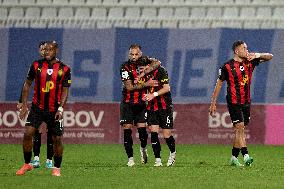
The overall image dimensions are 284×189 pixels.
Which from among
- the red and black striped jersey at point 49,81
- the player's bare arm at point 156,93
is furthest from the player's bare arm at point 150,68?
the red and black striped jersey at point 49,81

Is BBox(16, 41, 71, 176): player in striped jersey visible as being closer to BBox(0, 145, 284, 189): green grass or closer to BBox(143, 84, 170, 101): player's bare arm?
BBox(0, 145, 284, 189): green grass

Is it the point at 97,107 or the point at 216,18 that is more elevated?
the point at 216,18

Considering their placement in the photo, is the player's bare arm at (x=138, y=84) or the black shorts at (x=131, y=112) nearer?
the player's bare arm at (x=138, y=84)

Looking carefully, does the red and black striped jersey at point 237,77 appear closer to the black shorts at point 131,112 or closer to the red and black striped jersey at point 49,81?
the black shorts at point 131,112

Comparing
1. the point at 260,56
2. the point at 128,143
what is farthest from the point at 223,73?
the point at 128,143

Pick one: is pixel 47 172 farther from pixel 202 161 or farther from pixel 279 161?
pixel 279 161

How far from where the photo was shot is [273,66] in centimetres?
2341

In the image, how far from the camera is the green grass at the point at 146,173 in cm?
978

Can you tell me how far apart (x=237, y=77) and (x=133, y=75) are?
1.62 m

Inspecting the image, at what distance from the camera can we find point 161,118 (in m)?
13.5

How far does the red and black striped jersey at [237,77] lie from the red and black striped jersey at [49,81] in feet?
10.5

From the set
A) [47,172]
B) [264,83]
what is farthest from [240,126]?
[264,83]

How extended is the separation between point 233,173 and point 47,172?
2.53 meters

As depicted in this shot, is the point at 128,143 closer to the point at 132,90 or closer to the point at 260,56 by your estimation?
the point at 132,90
